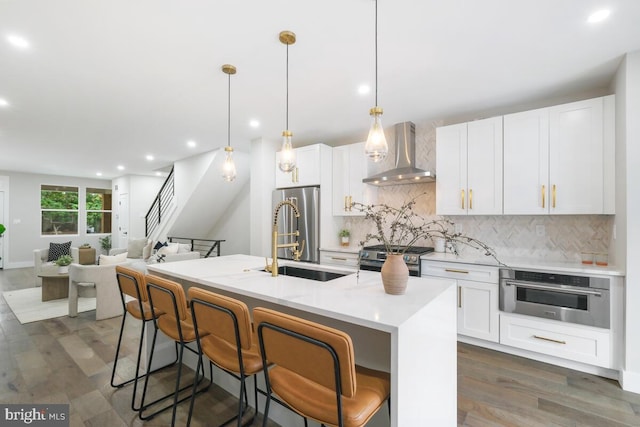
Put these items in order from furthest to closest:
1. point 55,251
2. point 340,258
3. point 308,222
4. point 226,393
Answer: point 55,251
point 308,222
point 340,258
point 226,393

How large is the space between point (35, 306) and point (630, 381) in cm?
712

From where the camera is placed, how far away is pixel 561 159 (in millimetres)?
2912

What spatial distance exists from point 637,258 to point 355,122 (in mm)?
3159

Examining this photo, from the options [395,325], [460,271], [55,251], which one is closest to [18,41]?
[395,325]

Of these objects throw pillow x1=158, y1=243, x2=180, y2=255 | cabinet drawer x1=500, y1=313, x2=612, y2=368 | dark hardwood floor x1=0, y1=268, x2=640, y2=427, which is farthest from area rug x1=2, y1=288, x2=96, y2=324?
cabinet drawer x1=500, y1=313, x2=612, y2=368

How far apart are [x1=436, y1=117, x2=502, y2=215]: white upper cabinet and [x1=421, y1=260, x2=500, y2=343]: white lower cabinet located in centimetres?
68

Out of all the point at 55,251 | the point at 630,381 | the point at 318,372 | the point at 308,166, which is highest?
the point at 308,166

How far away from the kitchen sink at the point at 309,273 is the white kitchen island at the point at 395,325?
22cm

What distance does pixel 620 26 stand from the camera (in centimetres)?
203

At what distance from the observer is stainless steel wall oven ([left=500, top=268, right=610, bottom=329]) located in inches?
99.6

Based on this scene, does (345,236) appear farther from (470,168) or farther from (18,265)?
(18,265)

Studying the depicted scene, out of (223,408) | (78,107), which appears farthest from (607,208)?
(78,107)

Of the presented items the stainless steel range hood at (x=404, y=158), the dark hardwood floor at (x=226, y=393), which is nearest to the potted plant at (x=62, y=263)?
the dark hardwood floor at (x=226, y=393)

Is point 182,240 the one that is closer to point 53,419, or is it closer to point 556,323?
point 53,419
